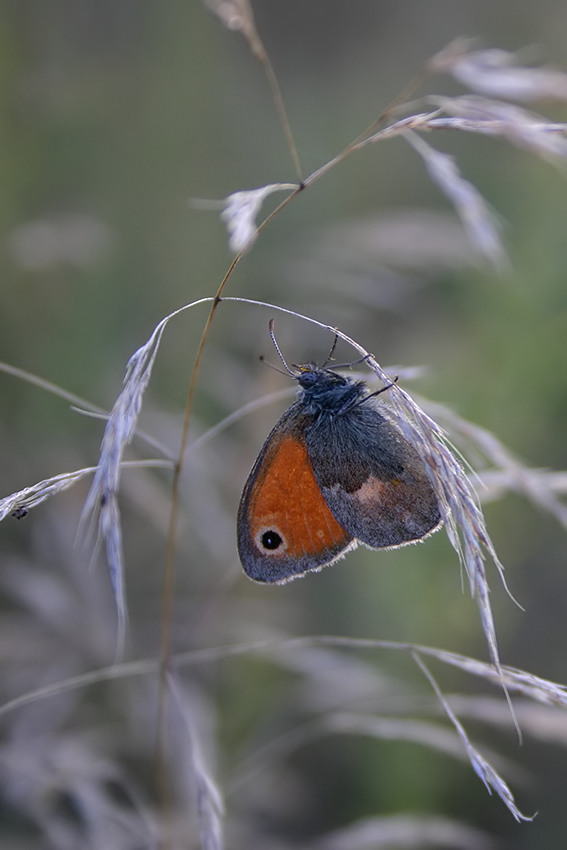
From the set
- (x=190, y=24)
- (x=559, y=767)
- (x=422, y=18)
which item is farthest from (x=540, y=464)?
(x=422, y=18)

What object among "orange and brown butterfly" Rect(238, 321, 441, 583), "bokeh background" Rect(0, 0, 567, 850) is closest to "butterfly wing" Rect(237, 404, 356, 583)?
"orange and brown butterfly" Rect(238, 321, 441, 583)

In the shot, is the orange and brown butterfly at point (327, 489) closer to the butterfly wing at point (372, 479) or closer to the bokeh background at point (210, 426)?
the butterfly wing at point (372, 479)

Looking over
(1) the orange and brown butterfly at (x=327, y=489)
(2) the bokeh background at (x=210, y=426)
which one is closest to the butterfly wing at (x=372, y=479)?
(1) the orange and brown butterfly at (x=327, y=489)

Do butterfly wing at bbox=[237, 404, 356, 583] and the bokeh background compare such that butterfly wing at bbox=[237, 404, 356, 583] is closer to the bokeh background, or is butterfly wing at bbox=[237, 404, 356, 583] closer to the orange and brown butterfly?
the orange and brown butterfly

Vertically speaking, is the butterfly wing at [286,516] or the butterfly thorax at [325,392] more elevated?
the butterfly thorax at [325,392]

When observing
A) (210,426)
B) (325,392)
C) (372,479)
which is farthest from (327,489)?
(210,426)

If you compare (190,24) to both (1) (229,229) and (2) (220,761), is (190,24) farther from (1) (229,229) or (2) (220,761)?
(2) (220,761)
